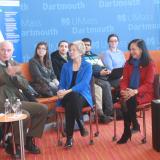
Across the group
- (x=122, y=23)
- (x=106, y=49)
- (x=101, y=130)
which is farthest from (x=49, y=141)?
(x=122, y=23)

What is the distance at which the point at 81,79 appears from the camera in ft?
14.3

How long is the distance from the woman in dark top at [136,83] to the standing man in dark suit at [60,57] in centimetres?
125

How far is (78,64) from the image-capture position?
4461mm

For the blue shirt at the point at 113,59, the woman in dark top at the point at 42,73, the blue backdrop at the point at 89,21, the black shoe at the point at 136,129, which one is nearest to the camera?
the black shoe at the point at 136,129

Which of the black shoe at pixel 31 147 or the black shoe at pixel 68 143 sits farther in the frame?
the black shoe at pixel 68 143

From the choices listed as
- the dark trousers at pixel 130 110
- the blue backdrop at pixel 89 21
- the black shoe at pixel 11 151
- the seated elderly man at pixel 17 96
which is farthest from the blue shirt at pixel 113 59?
the black shoe at pixel 11 151

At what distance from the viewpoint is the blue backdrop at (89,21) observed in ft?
19.4

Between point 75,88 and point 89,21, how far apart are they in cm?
230

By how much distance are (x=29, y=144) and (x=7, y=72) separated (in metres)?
0.87

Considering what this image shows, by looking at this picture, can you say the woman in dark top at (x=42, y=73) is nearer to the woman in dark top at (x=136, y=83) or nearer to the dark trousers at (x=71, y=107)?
the dark trousers at (x=71, y=107)

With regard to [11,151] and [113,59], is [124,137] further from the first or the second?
[113,59]

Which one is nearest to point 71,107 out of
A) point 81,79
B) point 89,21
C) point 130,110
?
point 81,79

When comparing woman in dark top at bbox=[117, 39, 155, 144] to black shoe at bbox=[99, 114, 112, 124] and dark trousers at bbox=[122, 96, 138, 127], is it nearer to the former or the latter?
dark trousers at bbox=[122, 96, 138, 127]

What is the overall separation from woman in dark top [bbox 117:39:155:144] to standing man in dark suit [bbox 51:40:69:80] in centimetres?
125
